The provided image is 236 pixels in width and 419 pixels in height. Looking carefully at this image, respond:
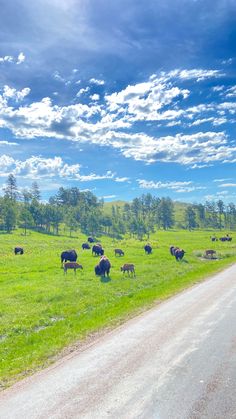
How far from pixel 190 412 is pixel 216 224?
632 ft

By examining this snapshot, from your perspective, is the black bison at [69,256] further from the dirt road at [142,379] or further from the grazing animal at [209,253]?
the dirt road at [142,379]

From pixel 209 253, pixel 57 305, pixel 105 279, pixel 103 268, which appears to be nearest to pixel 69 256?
pixel 103 268

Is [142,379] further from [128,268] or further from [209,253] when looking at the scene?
[209,253]

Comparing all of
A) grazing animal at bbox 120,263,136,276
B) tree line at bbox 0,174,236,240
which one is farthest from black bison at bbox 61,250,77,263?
tree line at bbox 0,174,236,240

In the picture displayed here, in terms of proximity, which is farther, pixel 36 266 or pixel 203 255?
pixel 203 255

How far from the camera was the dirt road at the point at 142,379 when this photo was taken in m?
7.24

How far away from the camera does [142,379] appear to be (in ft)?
28.6

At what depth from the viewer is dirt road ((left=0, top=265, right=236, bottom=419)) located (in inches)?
285

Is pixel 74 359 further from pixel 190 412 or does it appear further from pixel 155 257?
pixel 155 257

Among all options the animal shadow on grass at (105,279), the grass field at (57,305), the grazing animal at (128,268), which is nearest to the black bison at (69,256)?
the grass field at (57,305)

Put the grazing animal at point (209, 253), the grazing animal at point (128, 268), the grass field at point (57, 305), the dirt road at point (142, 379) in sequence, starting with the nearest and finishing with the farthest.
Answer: the dirt road at point (142, 379)
the grass field at point (57, 305)
the grazing animal at point (128, 268)
the grazing animal at point (209, 253)

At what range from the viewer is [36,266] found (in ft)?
117

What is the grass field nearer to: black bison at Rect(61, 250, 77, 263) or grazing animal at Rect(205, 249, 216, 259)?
black bison at Rect(61, 250, 77, 263)

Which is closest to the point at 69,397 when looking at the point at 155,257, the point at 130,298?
the point at 130,298
